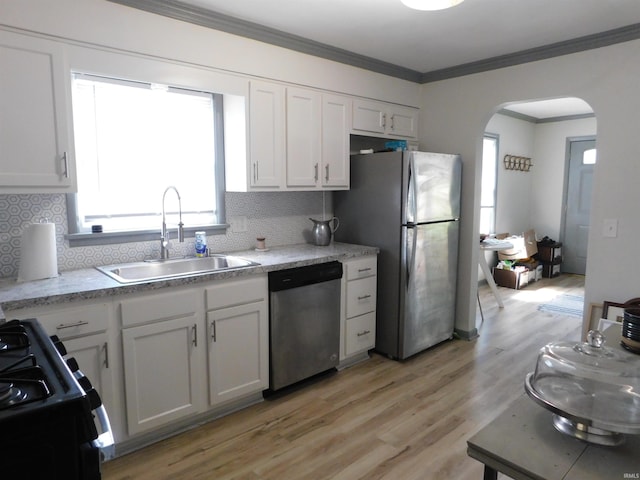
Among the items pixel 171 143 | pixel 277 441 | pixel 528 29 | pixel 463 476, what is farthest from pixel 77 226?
pixel 528 29

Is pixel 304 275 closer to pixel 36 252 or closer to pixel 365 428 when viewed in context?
pixel 365 428

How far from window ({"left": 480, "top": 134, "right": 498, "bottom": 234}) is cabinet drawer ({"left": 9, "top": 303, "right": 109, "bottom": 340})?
518 centimetres

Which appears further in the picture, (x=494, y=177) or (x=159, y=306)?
(x=494, y=177)

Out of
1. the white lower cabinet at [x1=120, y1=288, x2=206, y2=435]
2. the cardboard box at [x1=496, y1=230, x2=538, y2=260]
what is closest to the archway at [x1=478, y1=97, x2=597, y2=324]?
the cardboard box at [x1=496, y1=230, x2=538, y2=260]

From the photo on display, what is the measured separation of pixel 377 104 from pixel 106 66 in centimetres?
221

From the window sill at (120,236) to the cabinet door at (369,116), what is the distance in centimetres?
151

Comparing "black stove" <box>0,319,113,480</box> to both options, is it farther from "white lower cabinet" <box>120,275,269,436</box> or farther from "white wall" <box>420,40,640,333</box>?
"white wall" <box>420,40,640,333</box>

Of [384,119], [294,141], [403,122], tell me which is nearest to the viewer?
[294,141]

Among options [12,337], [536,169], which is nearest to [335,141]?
[12,337]

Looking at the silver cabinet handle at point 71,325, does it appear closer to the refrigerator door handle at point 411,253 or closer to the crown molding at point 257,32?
the crown molding at point 257,32

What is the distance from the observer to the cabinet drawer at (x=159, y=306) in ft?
7.08

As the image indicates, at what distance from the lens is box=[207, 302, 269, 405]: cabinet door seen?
2.51 meters

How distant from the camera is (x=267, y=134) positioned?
9.84ft

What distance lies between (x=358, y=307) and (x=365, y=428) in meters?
1.02
